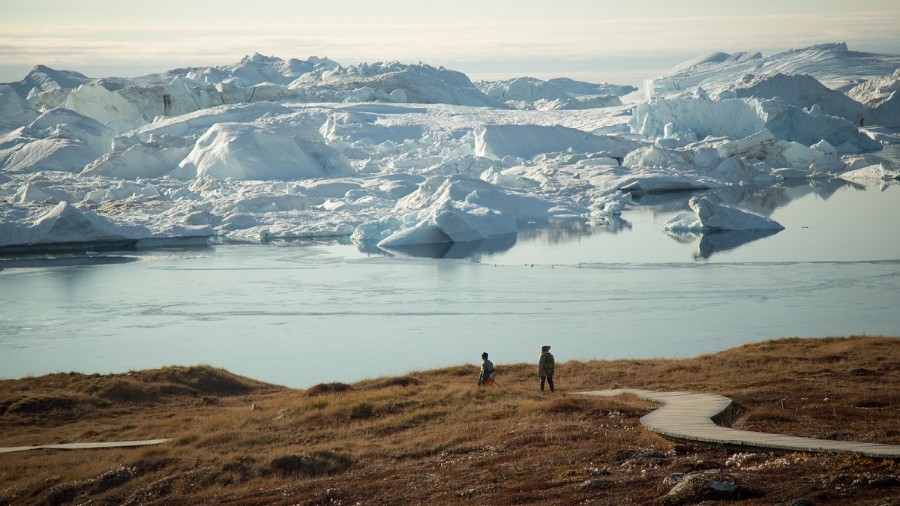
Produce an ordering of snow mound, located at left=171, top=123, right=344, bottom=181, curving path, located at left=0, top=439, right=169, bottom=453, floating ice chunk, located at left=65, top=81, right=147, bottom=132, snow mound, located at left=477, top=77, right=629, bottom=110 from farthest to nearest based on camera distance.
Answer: snow mound, located at left=477, top=77, right=629, bottom=110, floating ice chunk, located at left=65, top=81, right=147, bottom=132, snow mound, located at left=171, top=123, right=344, bottom=181, curving path, located at left=0, top=439, right=169, bottom=453

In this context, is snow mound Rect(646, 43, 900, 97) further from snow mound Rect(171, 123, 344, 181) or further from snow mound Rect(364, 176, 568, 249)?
snow mound Rect(364, 176, 568, 249)

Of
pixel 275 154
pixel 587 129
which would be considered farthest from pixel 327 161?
pixel 587 129

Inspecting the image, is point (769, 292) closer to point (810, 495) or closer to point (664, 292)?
point (664, 292)

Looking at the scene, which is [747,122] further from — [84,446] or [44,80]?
[44,80]

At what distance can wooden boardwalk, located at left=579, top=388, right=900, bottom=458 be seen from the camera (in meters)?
6.29

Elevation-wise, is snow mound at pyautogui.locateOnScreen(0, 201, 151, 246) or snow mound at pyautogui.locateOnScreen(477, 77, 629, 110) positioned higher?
snow mound at pyautogui.locateOnScreen(477, 77, 629, 110)

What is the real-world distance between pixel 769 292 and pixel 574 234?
8.89 metres

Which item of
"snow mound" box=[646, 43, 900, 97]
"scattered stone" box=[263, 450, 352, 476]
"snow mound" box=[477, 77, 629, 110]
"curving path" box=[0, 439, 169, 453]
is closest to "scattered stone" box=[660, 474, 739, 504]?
"scattered stone" box=[263, 450, 352, 476]

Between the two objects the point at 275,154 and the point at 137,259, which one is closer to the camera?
the point at 137,259

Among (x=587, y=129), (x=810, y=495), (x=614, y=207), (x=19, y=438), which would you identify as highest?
(x=587, y=129)

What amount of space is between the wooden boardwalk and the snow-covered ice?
1621 centimetres

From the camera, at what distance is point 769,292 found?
17531mm

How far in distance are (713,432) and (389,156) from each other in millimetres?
32443

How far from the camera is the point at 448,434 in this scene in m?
8.25
